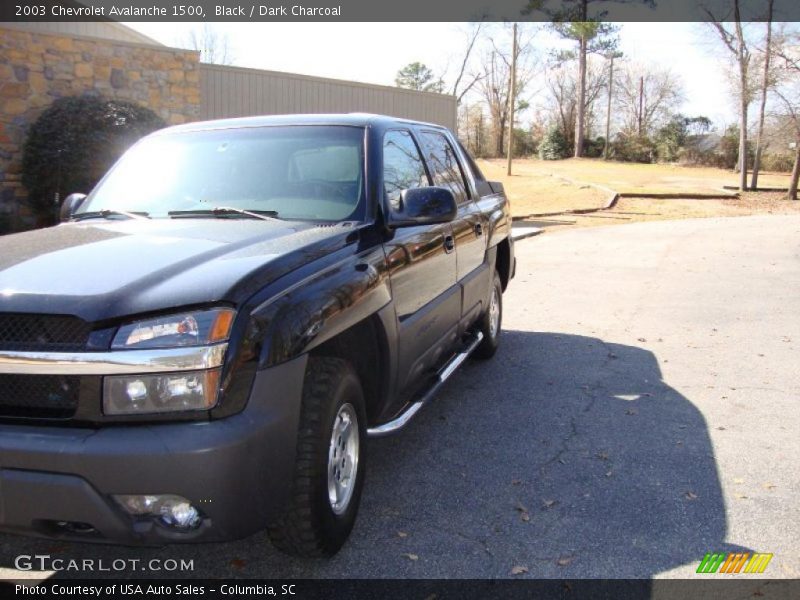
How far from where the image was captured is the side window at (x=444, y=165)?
5.08 m

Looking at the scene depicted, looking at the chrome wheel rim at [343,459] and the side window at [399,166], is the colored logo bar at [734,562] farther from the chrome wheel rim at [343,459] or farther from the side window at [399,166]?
the side window at [399,166]

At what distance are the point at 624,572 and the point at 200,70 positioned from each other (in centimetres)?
1275

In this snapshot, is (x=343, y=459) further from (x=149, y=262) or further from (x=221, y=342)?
(x=149, y=262)

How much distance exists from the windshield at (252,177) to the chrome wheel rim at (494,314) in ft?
8.47

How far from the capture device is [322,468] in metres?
2.86

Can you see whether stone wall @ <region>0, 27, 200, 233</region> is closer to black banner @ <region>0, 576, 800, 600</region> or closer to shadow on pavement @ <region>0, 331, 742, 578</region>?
shadow on pavement @ <region>0, 331, 742, 578</region>

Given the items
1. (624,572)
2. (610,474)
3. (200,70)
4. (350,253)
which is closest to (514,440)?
(610,474)

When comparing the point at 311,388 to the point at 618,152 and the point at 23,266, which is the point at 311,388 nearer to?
the point at 23,266

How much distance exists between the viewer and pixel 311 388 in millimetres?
2922

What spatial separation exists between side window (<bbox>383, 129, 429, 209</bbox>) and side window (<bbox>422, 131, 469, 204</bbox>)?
0.24 meters

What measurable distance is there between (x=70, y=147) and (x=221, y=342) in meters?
9.42

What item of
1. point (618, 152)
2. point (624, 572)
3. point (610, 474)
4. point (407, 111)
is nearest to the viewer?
point (624, 572)

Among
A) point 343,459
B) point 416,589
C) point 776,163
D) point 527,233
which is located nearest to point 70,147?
point 343,459

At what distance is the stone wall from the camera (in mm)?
11062
